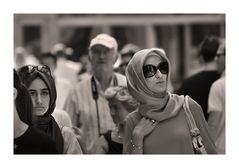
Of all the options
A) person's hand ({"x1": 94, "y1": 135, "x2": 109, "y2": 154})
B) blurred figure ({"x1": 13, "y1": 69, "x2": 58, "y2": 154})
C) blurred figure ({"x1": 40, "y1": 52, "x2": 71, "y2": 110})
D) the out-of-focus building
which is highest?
the out-of-focus building

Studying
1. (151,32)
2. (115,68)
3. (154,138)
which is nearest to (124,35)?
(151,32)

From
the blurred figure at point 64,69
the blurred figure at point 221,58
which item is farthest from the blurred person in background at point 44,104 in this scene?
the blurred figure at point 64,69

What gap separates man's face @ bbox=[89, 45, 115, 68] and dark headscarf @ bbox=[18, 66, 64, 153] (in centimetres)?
88

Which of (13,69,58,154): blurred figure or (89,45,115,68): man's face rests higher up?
(89,45,115,68): man's face

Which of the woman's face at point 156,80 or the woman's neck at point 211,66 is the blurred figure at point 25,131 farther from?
the woman's neck at point 211,66

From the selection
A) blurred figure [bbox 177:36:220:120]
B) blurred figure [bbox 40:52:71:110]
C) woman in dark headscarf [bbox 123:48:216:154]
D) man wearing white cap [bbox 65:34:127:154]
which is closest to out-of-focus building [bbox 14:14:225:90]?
blurred figure [bbox 40:52:71:110]

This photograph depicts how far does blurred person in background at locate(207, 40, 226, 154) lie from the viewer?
18.6ft

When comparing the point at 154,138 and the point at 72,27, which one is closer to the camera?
the point at 154,138

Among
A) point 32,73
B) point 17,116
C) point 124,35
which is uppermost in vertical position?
point 124,35

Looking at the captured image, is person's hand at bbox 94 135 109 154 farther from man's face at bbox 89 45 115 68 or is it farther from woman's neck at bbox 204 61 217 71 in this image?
woman's neck at bbox 204 61 217 71

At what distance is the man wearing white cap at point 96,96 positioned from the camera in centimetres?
580

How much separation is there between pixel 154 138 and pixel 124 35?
39.7 ft
